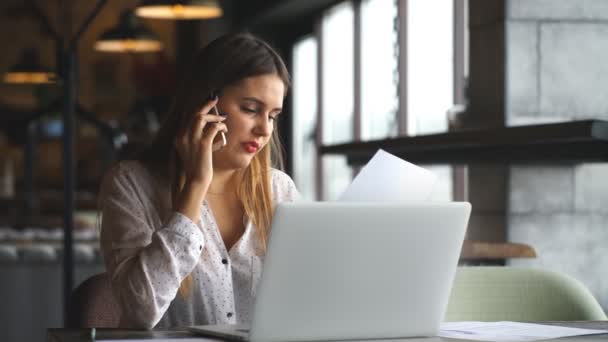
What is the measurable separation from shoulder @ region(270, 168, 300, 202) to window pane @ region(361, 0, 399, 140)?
3917mm

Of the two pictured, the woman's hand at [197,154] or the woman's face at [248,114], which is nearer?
the woman's hand at [197,154]

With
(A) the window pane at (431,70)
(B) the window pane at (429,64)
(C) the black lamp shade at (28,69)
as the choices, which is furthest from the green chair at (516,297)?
(C) the black lamp shade at (28,69)

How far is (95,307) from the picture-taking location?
6.78 feet

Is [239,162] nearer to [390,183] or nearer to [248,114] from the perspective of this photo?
[248,114]

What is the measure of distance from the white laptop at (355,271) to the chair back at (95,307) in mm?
501

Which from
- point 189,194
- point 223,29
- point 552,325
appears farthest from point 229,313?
point 223,29

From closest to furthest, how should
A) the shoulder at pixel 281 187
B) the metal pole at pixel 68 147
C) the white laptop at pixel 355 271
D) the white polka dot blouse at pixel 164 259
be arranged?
the white laptop at pixel 355 271 < the white polka dot blouse at pixel 164 259 < the shoulder at pixel 281 187 < the metal pole at pixel 68 147

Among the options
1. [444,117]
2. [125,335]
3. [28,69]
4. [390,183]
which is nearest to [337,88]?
[28,69]

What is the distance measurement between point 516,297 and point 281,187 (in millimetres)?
541

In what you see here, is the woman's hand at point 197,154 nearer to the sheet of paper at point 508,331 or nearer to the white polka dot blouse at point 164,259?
the white polka dot blouse at point 164,259

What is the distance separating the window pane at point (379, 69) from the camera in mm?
6344

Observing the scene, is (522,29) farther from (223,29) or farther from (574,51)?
(223,29)

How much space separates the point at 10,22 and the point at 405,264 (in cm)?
1111

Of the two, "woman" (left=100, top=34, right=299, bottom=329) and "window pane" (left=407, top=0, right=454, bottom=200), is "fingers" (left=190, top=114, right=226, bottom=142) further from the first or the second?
"window pane" (left=407, top=0, right=454, bottom=200)
